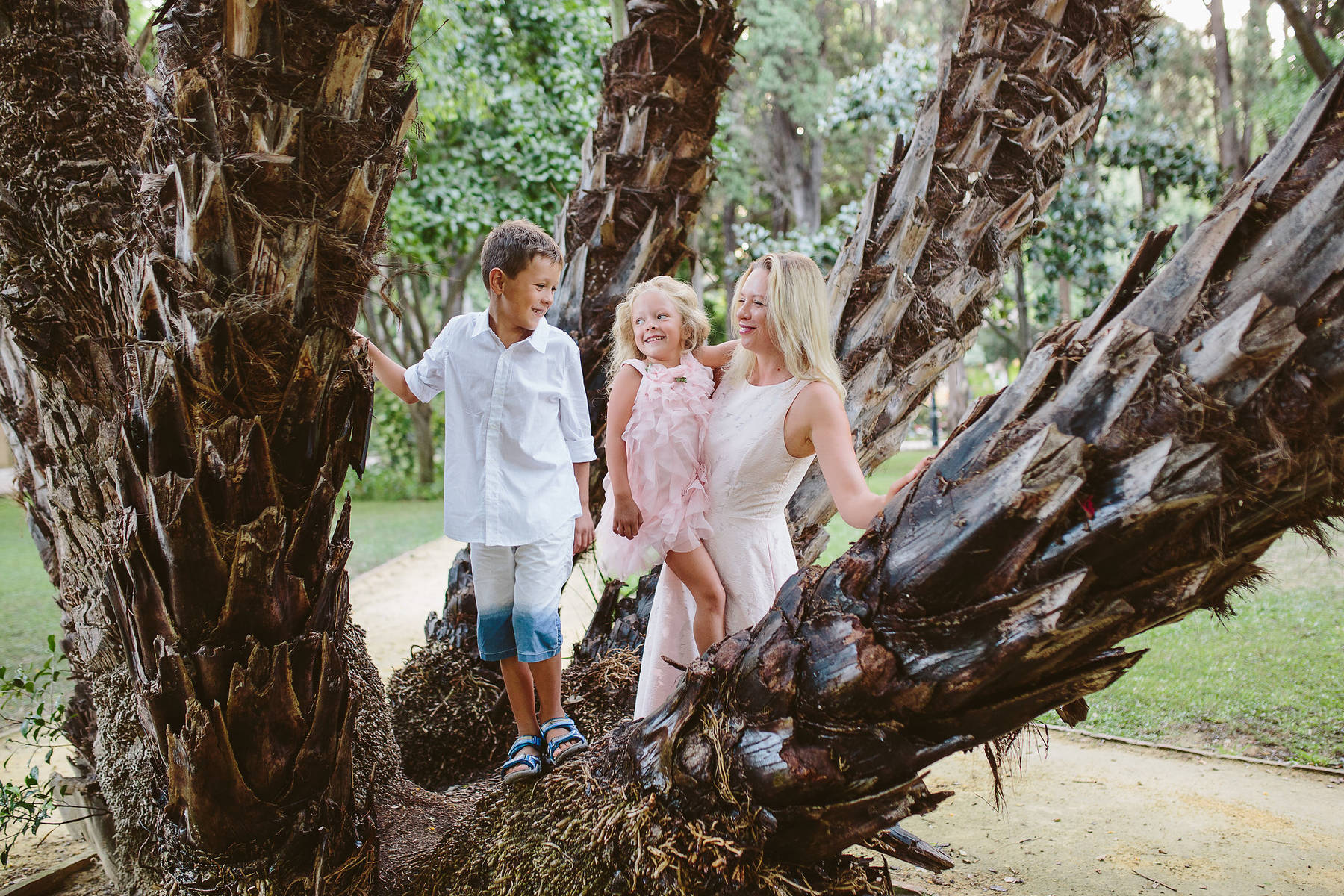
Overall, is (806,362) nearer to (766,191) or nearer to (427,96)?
(427,96)

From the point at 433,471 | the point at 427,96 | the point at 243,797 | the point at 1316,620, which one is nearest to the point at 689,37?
the point at 243,797

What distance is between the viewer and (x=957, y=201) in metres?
3.63

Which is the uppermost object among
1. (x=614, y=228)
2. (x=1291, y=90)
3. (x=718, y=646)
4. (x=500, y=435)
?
(x=1291, y=90)

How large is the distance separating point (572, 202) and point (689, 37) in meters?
0.85

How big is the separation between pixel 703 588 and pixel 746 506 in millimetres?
276

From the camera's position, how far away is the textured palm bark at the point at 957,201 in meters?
3.62

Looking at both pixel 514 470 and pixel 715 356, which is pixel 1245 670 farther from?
pixel 514 470

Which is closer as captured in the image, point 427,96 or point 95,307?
point 95,307

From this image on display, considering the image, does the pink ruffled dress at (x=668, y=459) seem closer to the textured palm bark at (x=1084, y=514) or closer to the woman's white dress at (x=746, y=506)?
the woman's white dress at (x=746, y=506)

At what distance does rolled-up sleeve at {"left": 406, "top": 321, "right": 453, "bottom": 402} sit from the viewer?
3.08 meters

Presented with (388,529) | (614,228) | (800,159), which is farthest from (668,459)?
(800,159)

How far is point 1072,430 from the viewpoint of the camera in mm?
1696

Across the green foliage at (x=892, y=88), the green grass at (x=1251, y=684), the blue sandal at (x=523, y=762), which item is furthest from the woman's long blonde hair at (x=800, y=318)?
the green foliage at (x=892, y=88)

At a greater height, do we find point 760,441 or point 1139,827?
point 760,441
